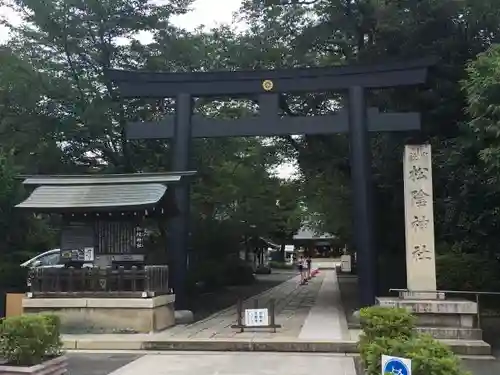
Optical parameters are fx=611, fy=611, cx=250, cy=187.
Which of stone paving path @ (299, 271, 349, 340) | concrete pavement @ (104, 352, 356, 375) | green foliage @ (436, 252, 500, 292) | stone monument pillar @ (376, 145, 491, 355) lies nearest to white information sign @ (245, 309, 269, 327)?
stone paving path @ (299, 271, 349, 340)

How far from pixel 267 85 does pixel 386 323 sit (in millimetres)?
11030

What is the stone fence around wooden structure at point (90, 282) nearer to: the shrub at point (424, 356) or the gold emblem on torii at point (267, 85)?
the gold emblem on torii at point (267, 85)

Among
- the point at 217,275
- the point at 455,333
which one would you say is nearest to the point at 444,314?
the point at 455,333

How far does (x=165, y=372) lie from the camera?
11.0 m

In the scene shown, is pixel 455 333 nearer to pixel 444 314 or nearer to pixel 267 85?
pixel 444 314

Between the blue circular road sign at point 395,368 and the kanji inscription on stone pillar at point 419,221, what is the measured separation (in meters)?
9.96

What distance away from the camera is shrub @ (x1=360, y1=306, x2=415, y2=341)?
32.2 feet

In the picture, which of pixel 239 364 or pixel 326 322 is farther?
pixel 326 322

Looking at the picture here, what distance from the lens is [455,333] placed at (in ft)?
47.2

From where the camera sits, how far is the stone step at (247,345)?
13562 millimetres

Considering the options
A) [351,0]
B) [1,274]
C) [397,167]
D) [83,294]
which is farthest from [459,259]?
[1,274]

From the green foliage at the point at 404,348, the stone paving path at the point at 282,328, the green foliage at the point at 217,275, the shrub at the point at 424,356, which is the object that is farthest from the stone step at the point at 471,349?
the green foliage at the point at 217,275

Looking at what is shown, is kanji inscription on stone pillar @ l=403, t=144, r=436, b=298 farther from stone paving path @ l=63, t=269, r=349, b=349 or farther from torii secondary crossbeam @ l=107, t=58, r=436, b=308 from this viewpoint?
torii secondary crossbeam @ l=107, t=58, r=436, b=308

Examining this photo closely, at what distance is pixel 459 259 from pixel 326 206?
513 inches
